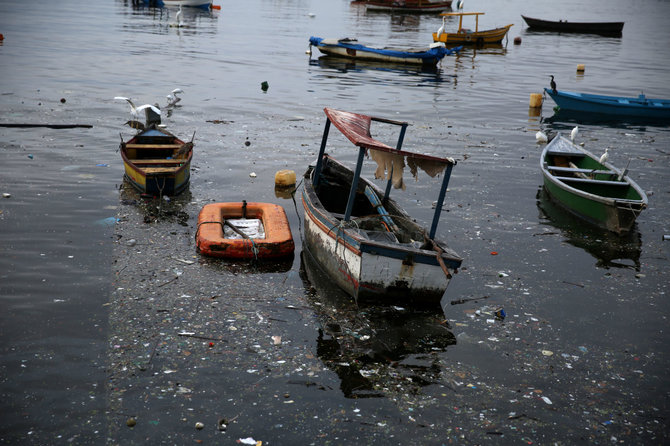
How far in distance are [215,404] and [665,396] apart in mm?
5261

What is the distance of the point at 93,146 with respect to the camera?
16.4m

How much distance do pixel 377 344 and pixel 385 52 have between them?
30288mm

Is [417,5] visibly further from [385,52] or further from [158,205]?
[158,205]

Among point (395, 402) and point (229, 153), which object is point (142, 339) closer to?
point (395, 402)

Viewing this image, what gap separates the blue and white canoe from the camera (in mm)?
34750

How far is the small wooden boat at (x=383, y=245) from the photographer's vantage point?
8375 millimetres

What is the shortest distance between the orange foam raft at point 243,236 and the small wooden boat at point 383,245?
1.96 ft

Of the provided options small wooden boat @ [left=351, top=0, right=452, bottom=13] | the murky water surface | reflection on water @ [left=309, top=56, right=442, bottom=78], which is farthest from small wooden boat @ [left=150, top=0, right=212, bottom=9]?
the murky water surface

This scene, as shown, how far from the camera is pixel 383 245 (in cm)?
831

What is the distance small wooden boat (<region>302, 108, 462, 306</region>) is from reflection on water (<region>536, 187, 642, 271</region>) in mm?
3929

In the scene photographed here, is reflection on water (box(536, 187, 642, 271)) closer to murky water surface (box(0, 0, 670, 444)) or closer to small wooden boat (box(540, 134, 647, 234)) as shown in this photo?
murky water surface (box(0, 0, 670, 444))

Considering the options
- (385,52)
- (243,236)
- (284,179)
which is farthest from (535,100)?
(243,236)

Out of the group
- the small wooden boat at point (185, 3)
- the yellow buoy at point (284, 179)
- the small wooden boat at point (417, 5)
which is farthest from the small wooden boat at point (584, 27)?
the yellow buoy at point (284, 179)

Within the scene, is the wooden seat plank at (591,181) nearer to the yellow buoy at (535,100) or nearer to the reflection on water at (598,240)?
the reflection on water at (598,240)
